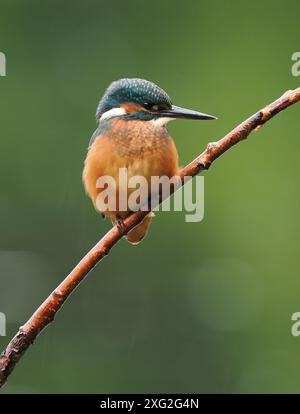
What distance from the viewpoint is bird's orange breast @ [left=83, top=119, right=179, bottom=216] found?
9.41 ft

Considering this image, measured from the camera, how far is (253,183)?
6746 millimetres

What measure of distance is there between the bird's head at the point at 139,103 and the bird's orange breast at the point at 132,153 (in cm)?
3

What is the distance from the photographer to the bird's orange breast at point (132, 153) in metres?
2.87

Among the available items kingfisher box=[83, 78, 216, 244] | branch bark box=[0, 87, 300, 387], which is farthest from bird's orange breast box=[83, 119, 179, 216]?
branch bark box=[0, 87, 300, 387]

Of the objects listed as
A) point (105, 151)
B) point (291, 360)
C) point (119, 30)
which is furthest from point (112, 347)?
point (105, 151)

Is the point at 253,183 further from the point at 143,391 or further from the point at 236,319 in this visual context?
the point at 143,391

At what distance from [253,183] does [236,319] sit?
1223 millimetres

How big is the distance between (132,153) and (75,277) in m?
0.95

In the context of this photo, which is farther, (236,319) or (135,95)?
(236,319)

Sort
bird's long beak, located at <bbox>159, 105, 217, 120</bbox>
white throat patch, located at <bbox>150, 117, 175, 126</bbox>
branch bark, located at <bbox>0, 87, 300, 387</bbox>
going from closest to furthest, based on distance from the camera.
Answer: branch bark, located at <bbox>0, 87, 300, 387</bbox> → bird's long beak, located at <bbox>159, 105, 217, 120</bbox> → white throat patch, located at <bbox>150, 117, 175, 126</bbox>

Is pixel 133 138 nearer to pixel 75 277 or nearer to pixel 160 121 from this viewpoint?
pixel 160 121

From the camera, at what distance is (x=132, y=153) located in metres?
2.93

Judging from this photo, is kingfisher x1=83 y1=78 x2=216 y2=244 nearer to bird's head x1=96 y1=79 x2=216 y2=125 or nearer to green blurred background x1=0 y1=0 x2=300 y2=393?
bird's head x1=96 y1=79 x2=216 y2=125
